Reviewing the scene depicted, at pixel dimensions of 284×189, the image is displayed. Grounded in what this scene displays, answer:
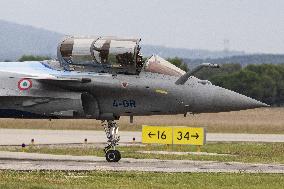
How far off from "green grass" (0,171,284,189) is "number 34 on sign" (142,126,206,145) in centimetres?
1488

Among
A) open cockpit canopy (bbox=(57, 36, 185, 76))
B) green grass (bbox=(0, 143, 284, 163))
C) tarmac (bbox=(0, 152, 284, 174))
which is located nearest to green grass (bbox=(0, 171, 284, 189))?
tarmac (bbox=(0, 152, 284, 174))

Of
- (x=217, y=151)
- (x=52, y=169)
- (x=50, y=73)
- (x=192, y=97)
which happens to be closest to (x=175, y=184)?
(x=52, y=169)

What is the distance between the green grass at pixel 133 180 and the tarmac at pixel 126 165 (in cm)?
158

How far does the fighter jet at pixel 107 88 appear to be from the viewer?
28188 mm

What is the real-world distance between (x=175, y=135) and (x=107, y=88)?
12.2 m

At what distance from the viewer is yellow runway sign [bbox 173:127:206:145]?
39406 millimetres

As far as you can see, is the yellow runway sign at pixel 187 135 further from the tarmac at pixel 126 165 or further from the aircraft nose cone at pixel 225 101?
the aircraft nose cone at pixel 225 101

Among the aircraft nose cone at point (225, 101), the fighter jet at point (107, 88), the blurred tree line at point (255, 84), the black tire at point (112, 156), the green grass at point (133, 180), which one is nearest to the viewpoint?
the green grass at point (133, 180)

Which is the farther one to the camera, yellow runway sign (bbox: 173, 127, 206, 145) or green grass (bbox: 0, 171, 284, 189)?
Answer: yellow runway sign (bbox: 173, 127, 206, 145)

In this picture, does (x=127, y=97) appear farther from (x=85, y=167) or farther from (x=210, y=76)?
(x=210, y=76)

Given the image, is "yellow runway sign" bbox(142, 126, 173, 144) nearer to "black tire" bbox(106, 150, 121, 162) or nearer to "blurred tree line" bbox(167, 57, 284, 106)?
"black tire" bbox(106, 150, 121, 162)

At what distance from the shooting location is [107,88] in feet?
93.4

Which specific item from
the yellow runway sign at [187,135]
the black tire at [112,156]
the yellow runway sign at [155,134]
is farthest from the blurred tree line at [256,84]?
the black tire at [112,156]

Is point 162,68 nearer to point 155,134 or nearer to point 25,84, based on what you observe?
point 25,84
